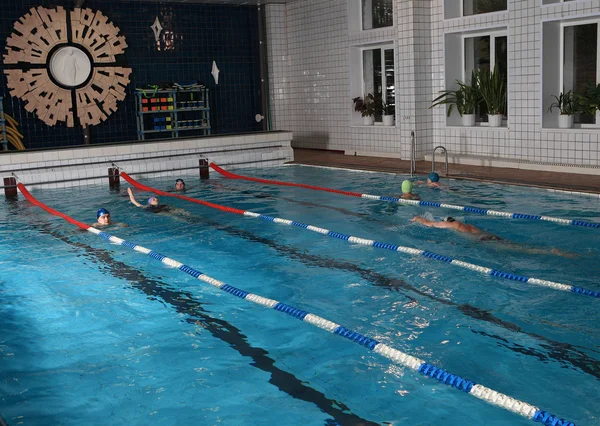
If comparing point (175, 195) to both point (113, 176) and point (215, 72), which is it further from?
point (215, 72)

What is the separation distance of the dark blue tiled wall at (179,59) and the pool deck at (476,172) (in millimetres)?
2695

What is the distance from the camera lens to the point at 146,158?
1237 centimetres

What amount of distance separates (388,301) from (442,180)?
5347 mm

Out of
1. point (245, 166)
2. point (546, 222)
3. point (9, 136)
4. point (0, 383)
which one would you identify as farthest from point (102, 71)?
point (0, 383)

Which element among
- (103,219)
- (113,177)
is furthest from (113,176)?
(103,219)

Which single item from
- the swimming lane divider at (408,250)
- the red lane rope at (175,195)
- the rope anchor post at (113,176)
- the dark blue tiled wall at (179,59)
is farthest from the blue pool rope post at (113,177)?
the dark blue tiled wall at (179,59)

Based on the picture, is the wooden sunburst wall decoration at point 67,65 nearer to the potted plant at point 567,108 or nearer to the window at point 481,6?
the window at point 481,6

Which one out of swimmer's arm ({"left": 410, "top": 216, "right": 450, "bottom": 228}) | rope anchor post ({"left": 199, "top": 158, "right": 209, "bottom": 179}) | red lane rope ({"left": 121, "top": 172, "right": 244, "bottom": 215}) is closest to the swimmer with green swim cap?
swimmer's arm ({"left": 410, "top": 216, "right": 450, "bottom": 228})

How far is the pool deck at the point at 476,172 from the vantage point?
8820mm

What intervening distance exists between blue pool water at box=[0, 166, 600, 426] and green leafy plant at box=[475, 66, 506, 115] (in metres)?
3.64

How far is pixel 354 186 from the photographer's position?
33.4ft

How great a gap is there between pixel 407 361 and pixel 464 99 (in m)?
8.86

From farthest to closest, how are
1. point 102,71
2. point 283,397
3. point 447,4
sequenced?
point 102,71, point 447,4, point 283,397

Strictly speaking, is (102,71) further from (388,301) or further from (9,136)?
(388,301)
